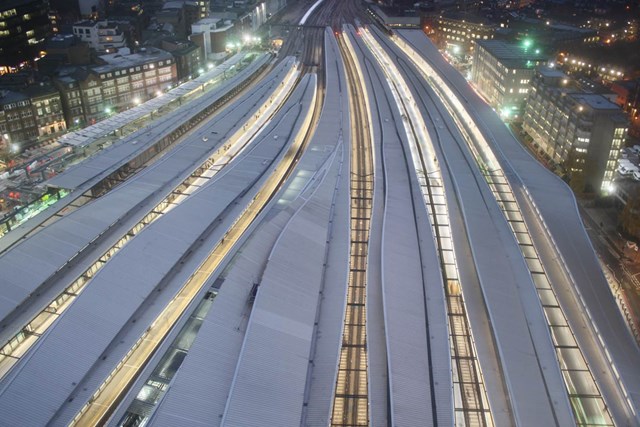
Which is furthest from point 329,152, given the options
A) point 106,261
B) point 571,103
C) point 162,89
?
point 162,89

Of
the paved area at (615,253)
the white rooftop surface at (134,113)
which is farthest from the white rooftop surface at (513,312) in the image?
the white rooftop surface at (134,113)

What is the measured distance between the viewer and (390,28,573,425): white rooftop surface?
71.6ft

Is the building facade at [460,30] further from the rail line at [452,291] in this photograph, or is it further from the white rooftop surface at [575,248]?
the rail line at [452,291]

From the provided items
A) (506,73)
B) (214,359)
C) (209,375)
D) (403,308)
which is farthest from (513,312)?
(506,73)

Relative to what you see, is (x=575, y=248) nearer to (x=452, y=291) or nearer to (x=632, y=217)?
(x=452, y=291)

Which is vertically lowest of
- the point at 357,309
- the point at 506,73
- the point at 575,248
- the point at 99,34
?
the point at 357,309

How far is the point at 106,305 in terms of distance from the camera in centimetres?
2462

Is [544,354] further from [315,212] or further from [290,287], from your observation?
[315,212]

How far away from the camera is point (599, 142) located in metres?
43.9

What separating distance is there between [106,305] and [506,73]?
154 ft

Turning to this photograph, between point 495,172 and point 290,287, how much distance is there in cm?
2195

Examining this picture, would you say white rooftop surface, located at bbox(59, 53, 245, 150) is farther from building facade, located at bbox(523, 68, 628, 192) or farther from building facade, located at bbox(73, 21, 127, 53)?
building facade, located at bbox(523, 68, 628, 192)

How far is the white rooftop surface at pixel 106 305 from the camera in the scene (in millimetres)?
20453

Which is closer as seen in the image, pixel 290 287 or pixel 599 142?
pixel 290 287
